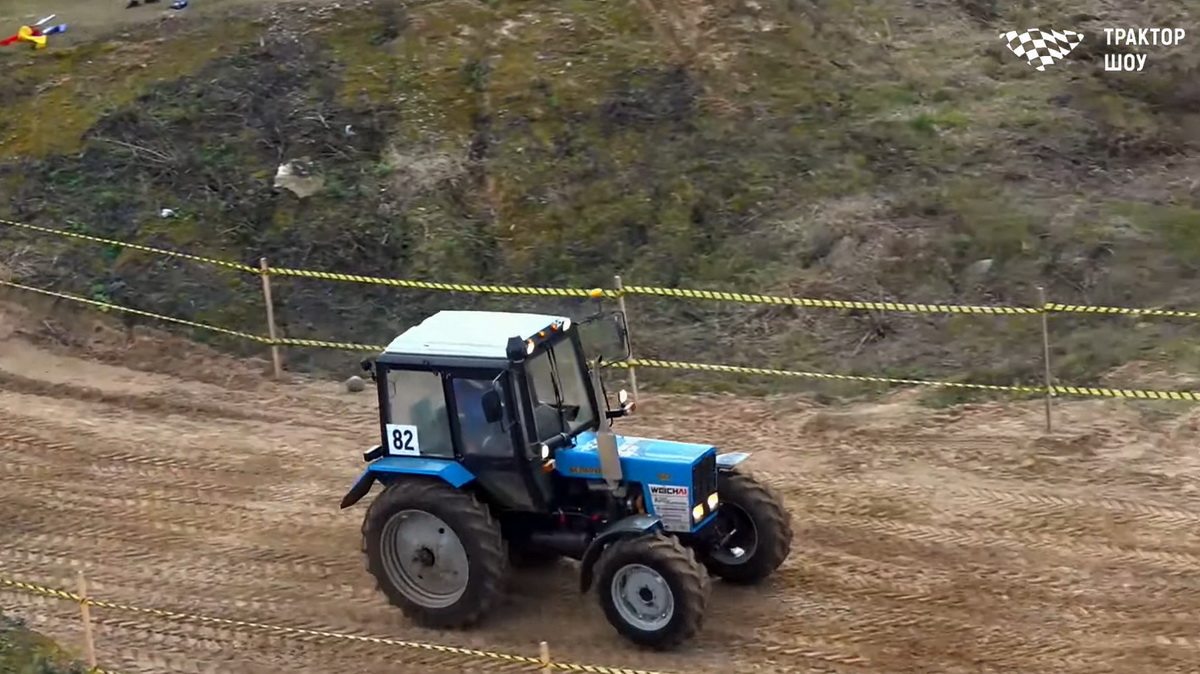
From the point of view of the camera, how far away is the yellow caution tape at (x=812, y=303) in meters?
14.3

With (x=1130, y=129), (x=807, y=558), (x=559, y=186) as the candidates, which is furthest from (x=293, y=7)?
(x=807, y=558)

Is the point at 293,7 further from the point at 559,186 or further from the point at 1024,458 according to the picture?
the point at 1024,458

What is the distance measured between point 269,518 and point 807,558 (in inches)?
192

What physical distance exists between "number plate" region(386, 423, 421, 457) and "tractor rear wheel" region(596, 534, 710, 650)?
1679 mm

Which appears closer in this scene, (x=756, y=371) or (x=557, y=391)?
(x=557, y=391)

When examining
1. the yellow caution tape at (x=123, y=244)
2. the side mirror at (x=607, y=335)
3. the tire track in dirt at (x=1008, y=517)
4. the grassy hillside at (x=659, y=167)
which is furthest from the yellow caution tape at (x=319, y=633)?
the yellow caution tape at (x=123, y=244)

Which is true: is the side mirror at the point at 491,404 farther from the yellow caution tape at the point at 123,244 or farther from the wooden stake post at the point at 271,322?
the yellow caution tape at the point at 123,244

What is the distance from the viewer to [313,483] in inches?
535

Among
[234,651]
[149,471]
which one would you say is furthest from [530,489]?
[149,471]

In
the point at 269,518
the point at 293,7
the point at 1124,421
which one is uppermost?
the point at 293,7

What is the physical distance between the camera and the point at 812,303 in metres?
15.0

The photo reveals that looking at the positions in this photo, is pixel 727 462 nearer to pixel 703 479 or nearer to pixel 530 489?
pixel 703 479

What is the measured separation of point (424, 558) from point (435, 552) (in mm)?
103

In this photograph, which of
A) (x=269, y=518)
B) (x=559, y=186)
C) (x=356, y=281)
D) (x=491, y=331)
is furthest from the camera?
(x=559, y=186)
